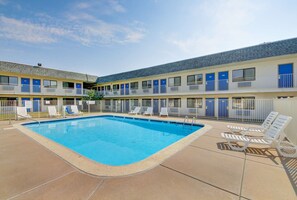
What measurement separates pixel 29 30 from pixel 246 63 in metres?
19.6

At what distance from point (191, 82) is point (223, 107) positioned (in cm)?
480

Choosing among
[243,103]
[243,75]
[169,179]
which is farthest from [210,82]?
[169,179]

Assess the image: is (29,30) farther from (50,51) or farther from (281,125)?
(281,125)

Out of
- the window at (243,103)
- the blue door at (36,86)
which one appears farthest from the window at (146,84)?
the blue door at (36,86)

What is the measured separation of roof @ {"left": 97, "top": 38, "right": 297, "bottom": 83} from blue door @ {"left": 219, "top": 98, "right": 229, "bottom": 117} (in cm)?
411

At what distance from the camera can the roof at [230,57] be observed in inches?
452

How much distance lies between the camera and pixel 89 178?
2.95 metres

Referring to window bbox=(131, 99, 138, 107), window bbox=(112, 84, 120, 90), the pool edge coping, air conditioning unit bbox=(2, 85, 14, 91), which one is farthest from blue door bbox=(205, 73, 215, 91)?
air conditioning unit bbox=(2, 85, 14, 91)

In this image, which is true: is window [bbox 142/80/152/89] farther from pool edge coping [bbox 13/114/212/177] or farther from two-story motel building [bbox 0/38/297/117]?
pool edge coping [bbox 13/114/212/177]

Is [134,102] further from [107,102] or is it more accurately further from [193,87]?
[193,87]

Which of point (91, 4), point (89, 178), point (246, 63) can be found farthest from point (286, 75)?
point (91, 4)

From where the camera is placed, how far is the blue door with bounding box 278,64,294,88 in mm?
11000

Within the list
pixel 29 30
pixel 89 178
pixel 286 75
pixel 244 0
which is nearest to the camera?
pixel 89 178

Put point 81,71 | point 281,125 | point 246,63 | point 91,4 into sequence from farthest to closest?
point 81,71 → point 246,63 → point 91,4 → point 281,125
